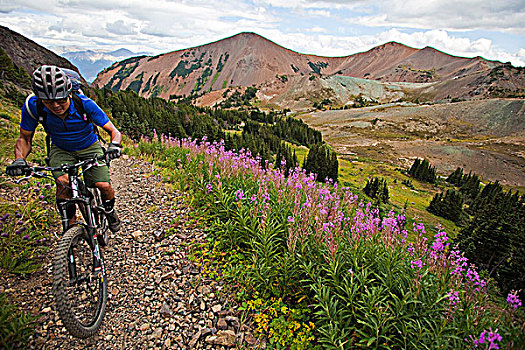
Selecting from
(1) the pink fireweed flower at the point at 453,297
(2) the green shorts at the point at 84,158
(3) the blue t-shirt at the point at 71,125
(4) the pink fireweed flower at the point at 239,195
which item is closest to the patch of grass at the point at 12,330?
(2) the green shorts at the point at 84,158

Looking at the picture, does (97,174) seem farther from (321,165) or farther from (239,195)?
(321,165)

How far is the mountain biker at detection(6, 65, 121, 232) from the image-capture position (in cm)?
370

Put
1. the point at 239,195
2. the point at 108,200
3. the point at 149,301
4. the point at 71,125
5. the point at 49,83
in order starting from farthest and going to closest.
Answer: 1. the point at 239,195
2. the point at 108,200
3. the point at 149,301
4. the point at 71,125
5. the point at 49,83

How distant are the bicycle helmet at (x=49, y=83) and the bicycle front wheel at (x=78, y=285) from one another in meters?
2.03

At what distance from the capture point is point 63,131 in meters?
4.36

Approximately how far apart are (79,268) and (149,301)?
1.33m

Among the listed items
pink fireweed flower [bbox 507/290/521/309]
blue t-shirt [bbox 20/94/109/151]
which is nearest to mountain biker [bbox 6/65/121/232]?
blue t-shirt [bbox 20/94/109/151]

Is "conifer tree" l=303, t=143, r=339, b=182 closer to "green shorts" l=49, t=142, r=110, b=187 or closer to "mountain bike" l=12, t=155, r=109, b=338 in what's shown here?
"green shorts" l=49, t=142, r=110, b=187

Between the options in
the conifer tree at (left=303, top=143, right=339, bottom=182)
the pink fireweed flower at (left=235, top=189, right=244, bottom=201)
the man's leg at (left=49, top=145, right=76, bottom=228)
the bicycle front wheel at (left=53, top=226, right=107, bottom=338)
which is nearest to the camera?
the bicycle front wheel at (left=53, top=226, right=107, bottom=338)

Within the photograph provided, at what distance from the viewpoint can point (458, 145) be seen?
9744 cm

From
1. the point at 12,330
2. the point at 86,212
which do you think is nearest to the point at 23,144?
the point at 86,212

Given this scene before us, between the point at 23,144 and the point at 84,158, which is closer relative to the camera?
the point at 23,144

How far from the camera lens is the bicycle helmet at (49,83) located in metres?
3.59

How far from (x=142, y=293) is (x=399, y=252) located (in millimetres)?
4605
